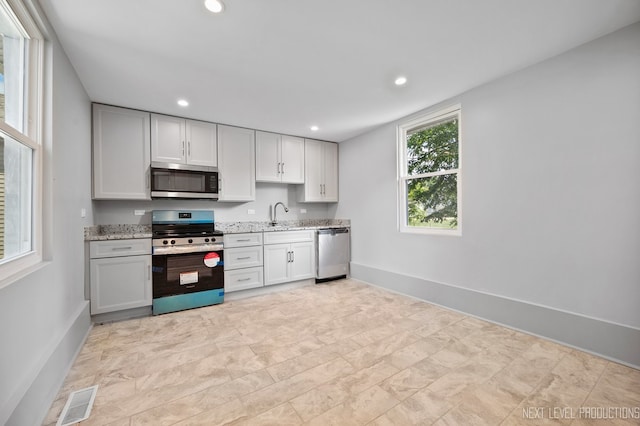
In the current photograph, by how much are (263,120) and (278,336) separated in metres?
2.71

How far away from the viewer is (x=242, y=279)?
143 inches

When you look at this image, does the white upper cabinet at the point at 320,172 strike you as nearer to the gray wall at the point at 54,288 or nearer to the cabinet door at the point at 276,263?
the cabinet door at the point at 276,263

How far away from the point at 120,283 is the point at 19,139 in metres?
1.87

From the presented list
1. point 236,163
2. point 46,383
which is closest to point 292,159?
point 236,163

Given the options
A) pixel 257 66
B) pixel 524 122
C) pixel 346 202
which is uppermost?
pixel 257 66

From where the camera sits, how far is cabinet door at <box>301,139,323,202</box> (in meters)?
4.55

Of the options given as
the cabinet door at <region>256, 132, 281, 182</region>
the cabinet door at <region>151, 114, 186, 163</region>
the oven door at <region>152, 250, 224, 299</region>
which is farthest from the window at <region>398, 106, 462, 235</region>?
the cabinet door at <region>151, 114, 186, 163</region>

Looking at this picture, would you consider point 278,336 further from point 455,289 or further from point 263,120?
point 263,120

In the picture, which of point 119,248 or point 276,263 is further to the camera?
point 276,263

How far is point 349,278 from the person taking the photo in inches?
179

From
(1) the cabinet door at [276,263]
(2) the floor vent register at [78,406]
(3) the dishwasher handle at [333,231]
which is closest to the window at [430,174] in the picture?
(3) the dishwasher handle at [333,231]

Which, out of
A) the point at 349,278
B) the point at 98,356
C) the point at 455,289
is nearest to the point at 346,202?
the point at 349,278

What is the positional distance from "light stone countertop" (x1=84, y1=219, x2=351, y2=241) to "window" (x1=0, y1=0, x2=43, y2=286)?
125 centimetres

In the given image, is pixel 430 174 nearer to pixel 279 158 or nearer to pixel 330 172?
pixel 330 172
